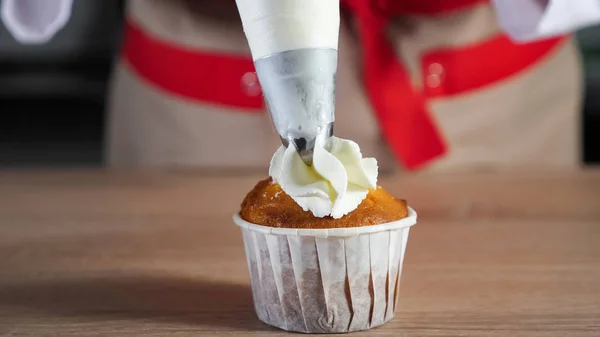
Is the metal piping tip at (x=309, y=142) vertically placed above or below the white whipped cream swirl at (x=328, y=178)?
above

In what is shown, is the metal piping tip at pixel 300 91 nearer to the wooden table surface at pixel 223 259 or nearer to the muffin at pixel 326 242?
the muffin at pixel 326 242

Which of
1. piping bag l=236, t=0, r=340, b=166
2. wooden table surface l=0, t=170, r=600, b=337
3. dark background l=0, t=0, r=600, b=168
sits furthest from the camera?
dark background l=0, t=0, r=600, b=168

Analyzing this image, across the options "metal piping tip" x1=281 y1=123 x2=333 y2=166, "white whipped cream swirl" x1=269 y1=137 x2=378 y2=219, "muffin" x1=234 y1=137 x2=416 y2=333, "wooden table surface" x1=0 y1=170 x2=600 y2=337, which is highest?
"metal piping tip" x1=281 y1=123 x2=333 y2=166

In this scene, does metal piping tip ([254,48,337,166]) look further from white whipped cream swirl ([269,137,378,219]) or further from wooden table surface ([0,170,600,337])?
wooden table surface ([0,170,600,337])

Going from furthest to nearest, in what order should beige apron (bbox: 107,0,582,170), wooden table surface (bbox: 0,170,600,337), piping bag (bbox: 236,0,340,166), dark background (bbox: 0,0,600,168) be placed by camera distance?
dark background (bbox: 0,0,600,168), beige apron (bbox: 107,0,582,170), wooden table surface (bbox: 0,170,600,337), piping bag (bbox: 236,0,340,166)

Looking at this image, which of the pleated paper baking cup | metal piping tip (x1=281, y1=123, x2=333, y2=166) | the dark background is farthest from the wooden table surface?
the dark background

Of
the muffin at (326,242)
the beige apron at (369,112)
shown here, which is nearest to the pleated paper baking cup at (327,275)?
the muffin at (326,242)

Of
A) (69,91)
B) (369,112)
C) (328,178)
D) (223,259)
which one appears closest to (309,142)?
(328,178)
